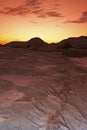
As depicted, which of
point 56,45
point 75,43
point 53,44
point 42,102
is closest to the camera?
point 42,102

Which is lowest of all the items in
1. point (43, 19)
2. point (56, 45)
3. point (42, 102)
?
point (42, 102)

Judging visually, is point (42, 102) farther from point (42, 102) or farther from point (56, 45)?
point (56, 45)

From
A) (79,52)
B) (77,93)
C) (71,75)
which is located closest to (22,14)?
(79,52)

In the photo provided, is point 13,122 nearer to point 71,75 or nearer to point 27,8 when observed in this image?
point 71,75

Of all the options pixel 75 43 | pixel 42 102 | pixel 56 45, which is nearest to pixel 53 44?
pixel 56 45

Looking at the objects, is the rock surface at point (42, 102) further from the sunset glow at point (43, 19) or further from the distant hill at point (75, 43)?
the sunset glow at point (43, 19)

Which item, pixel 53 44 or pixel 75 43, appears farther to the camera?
pixel 53 44

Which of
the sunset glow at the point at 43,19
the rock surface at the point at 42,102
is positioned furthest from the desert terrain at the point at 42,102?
the sunset glow at the point at 43,19

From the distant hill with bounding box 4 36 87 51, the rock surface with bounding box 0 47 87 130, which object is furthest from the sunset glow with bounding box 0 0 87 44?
the rock surface with bounding box 0 47 87 130
